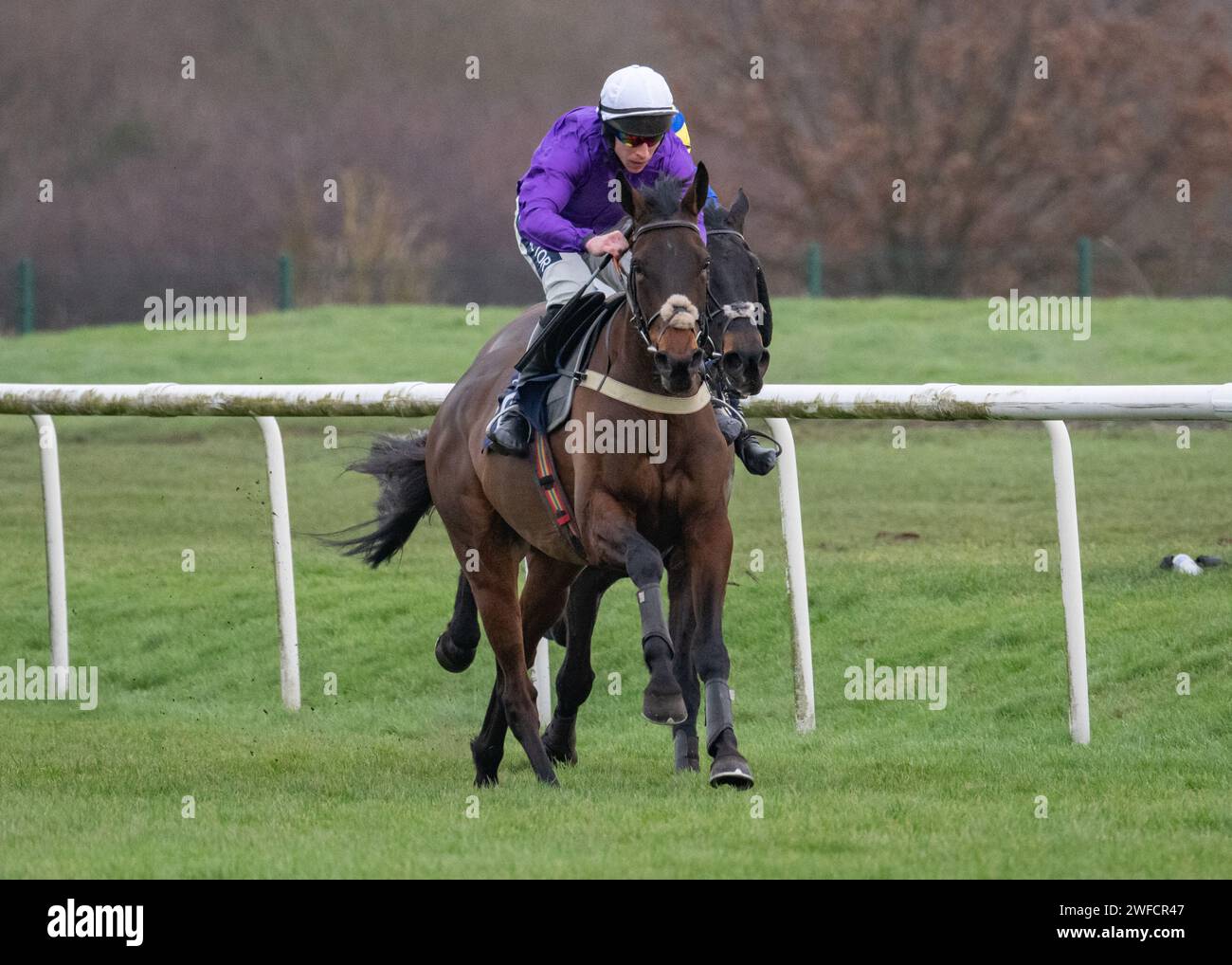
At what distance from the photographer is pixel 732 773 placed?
5531mm

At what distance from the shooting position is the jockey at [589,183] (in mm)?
5969

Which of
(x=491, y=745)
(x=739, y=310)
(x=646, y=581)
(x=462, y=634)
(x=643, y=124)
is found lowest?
(x=491, y=745)

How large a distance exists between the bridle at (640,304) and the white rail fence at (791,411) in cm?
137

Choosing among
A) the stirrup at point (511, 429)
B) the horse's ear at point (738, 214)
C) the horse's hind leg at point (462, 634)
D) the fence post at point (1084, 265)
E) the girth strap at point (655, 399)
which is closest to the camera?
the girth strap at point (655, 399)

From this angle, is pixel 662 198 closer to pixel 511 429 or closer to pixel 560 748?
pixel 511 429

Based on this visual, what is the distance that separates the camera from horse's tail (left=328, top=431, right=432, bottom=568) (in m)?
7.10

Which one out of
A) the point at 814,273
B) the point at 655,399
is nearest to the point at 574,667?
the point at 655,399

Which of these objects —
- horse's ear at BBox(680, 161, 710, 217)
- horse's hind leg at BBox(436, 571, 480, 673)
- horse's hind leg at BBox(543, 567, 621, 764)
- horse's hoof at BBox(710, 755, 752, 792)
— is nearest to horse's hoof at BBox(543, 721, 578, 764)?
horse's hind leg at BBox(543, 567, 621, 764)

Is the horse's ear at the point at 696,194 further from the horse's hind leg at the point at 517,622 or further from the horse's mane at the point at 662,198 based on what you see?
the horse's hind leg at the point at 517,622

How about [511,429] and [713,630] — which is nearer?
[713,630]

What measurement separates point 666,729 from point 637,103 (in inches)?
96.4

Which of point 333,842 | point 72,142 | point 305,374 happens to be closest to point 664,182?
point 333,842

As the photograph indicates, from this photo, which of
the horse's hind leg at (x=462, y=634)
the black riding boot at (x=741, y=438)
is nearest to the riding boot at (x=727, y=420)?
the black riding boot at (x=741, y=438)
